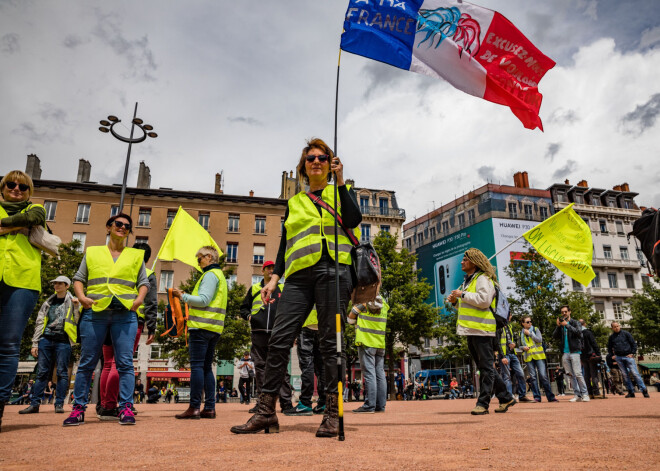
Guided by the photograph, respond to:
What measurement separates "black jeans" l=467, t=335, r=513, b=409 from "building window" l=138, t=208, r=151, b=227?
4153 centimetres

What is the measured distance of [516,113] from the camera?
6.73 meters

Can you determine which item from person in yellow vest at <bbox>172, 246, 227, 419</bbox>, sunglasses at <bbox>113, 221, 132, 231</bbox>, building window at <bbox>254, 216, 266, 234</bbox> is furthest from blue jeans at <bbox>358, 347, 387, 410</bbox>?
building window at <bbox>254, 216, 266, 234</bbox>

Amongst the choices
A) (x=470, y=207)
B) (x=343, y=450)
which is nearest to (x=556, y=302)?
(x=470, y=207)

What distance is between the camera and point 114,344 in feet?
17.4

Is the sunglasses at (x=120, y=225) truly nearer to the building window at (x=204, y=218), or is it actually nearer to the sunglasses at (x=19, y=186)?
the sunglasses at (x=19, y=186)

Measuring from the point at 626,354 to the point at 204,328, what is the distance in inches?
456

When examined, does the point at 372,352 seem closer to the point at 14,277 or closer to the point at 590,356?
the point at 14,277

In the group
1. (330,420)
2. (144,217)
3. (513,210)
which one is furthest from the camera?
(513,210)

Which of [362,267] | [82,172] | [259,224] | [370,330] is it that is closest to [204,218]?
[259,224]

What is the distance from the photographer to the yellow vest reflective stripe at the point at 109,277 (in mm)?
5203

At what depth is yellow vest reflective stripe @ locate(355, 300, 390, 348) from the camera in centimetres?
805

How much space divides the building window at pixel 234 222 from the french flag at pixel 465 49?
40.2 m

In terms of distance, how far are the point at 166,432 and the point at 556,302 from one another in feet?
110

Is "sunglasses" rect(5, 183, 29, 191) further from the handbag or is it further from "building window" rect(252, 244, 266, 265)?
"building window" rect(252, 244, 266, 265)
